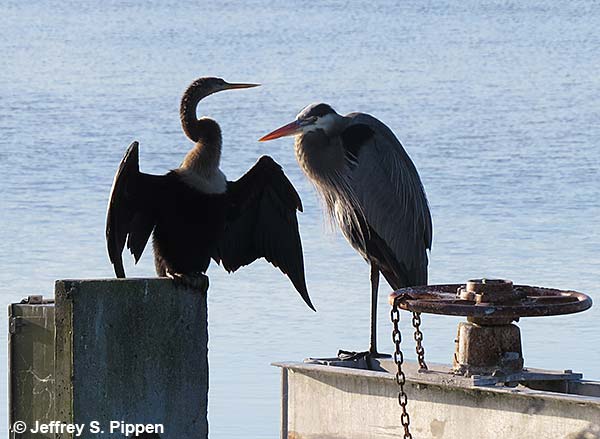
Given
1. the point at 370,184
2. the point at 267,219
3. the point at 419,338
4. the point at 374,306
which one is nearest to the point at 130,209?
the point at 267,219

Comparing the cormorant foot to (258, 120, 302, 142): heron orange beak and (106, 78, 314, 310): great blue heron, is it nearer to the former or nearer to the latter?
(106, 78, 314, 310): great blue heron

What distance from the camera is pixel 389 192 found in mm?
8773

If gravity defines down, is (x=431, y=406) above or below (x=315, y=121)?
below

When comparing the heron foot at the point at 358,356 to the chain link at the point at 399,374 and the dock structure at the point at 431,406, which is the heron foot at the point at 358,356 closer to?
the dock structure at the point at 431,406

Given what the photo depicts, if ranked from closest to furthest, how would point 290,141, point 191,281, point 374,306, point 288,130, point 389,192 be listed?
point 191,281 < point 374,306 < point 288,130 < point 389,192 < point 290,141

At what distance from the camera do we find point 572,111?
21.8 metres

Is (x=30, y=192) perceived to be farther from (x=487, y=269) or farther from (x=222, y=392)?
(x=222, y=392)

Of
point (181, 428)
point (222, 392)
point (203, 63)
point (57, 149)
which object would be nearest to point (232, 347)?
point (222, 392)

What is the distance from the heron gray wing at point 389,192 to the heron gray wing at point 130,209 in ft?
4.72

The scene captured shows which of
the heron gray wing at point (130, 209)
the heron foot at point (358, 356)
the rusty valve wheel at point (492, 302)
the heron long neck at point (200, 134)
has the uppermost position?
the heron long neck at point (200, 134)

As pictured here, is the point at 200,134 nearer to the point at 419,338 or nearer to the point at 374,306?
the point at 374,306

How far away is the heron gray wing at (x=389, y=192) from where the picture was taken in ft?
28.6

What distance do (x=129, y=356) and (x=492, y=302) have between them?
156cm

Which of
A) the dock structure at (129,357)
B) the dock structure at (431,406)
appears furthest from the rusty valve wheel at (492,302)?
the dock structure at (129,357)
